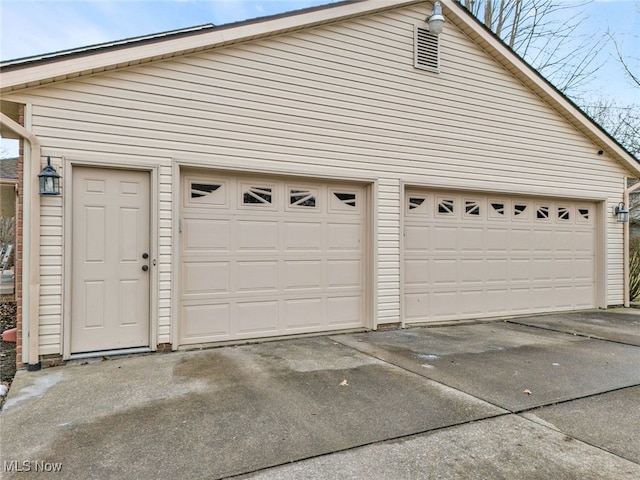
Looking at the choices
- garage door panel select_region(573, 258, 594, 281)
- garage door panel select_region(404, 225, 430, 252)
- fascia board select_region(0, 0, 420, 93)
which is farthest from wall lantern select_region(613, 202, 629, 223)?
fascia board select_region(0, 0, 420, 93)

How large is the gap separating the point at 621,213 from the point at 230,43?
25.3 feet

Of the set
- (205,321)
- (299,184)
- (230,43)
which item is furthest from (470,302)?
(230,43)

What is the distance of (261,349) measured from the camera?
187 inches

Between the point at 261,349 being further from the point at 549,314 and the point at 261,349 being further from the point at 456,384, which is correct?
the point at 549,314

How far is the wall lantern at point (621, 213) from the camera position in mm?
7773

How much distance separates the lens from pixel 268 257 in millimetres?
5262

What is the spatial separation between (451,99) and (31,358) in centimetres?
643

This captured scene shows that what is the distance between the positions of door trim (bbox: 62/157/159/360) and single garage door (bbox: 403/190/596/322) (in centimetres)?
353

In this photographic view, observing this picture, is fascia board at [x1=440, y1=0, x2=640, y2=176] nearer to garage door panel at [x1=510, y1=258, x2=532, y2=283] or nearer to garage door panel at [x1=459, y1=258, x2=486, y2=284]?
garage door panel at [x1=510, y1=258, x2=532, y2=283]

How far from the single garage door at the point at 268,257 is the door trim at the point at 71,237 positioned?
35cm

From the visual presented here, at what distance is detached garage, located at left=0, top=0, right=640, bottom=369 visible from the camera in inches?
167

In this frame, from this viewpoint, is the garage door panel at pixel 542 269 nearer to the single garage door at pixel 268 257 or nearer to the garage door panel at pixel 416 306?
the garage door panel at pixel 416 306

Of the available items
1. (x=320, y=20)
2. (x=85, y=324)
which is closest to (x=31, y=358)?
(x=85, y=324)

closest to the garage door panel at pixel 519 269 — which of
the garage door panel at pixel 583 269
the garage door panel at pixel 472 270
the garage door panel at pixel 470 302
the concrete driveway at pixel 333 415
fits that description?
the garage door panel at pixel 472 270
